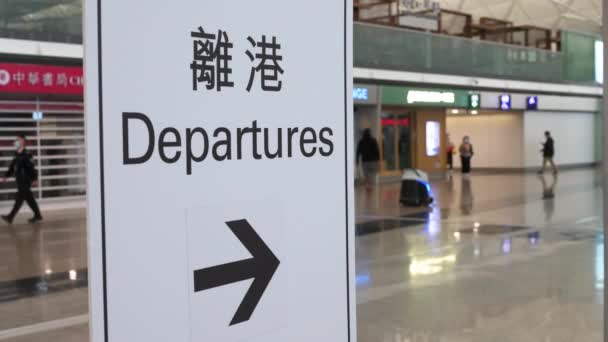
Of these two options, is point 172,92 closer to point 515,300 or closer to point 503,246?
point 515,300

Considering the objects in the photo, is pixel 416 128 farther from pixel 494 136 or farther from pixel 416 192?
pixel 416 192

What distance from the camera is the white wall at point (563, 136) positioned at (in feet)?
115

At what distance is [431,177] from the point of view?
30.7 metres

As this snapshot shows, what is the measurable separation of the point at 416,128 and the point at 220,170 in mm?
29607

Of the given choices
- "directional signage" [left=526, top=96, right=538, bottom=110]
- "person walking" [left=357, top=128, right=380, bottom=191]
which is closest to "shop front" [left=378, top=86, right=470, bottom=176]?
"person walking" [left=357, top=128, right=380, bottom=191]

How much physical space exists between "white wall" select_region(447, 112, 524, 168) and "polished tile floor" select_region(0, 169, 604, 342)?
60.5ft

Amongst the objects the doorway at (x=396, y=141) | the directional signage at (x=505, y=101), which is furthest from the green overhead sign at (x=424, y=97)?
the directional signage at (x=505, y=101)

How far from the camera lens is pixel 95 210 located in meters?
1.14

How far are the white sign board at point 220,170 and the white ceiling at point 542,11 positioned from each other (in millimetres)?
34994

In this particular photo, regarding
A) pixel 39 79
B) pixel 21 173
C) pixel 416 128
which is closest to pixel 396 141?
pixel 416 128

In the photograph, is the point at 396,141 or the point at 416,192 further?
the point at 396,141

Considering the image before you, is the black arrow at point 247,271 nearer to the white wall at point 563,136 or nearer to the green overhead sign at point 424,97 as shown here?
the green overhead sign at point 424,97

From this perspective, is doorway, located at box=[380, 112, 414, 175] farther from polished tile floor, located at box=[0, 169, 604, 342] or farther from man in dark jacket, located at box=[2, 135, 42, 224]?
man in dark jacket, located at box=[2, 135, 42, 224]

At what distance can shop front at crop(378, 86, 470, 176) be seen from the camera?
92.4 feet
